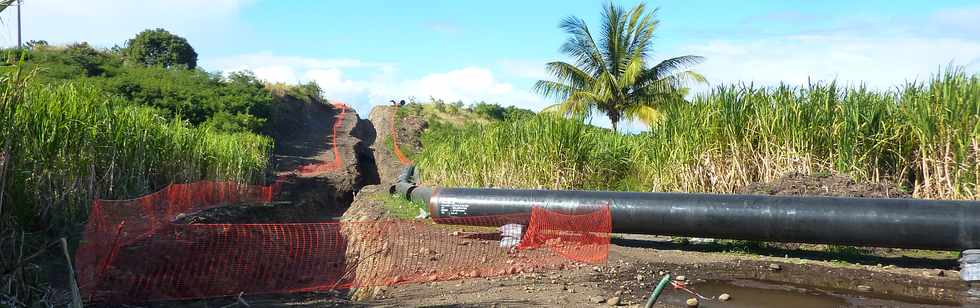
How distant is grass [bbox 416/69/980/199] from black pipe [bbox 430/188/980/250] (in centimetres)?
195

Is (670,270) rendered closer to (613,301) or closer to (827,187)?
(613,301)

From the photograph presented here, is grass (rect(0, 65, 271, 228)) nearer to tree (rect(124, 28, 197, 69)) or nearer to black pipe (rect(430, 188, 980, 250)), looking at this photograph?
black pipe (rect(430, 188, 980, 250))

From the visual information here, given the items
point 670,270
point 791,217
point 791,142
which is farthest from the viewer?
point 791,142

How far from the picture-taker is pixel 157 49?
4897 cm

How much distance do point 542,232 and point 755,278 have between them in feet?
8.38

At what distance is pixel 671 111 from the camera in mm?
12000

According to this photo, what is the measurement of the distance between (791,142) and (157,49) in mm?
46920

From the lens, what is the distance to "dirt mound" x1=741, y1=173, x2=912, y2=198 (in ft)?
29.7

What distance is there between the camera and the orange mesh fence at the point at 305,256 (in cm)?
701

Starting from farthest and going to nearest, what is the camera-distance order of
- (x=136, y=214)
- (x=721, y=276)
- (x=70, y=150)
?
(x=136, y=214)
(x=70, y=150)
(x=721, y=276)

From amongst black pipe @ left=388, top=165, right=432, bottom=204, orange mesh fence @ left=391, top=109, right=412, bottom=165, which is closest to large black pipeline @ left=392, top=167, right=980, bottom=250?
black pipe @ left=388, top=165, right=432, bottom=204

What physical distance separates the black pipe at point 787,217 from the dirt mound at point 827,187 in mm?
1371

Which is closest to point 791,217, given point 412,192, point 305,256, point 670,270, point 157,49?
point 670,270

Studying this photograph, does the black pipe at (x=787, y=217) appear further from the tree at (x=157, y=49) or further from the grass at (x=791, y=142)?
the tree at (x=157, y=49)
